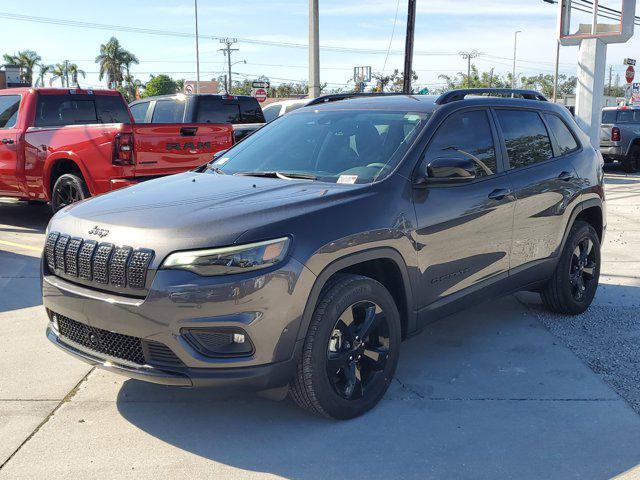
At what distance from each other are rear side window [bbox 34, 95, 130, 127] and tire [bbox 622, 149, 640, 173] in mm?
14256

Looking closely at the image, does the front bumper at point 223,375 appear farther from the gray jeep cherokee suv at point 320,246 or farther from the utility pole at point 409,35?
the utility pole at point 409,35

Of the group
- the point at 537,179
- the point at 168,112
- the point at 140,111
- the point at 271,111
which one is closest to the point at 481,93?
the point at 537,179

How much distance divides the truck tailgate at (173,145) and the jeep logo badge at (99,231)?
5.02 meters

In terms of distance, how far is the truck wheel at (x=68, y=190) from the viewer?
856 cm

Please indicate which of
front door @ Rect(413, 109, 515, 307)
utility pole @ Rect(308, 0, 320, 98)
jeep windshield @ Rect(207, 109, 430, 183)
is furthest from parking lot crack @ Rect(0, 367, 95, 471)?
Answer: utility pole @ Rect(308, 0, 320, 98)

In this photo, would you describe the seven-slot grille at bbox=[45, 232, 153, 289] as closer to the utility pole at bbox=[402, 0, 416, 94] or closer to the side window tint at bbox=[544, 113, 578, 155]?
the side window tint at bbox=[544, 113, 578, 155]

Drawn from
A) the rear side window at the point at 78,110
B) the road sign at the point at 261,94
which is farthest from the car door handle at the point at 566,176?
the road sign at the point at 261,94

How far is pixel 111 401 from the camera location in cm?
394

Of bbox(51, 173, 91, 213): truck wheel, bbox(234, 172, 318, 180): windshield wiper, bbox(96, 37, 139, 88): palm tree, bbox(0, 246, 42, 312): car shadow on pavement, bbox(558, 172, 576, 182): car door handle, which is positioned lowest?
bbox(0, 246, 42, 312): car shadow on pavement

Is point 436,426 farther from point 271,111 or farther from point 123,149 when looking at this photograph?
point 271,111

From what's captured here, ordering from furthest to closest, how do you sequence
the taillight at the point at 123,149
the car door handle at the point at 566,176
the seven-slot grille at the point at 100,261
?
the taillight at the point at 123,149 → the car door handle at the point at 566,176 → the seven-slot grille at the point at 100,261

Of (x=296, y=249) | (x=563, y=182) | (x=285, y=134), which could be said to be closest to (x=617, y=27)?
(x=563, y=182)

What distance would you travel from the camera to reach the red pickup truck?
325 inches

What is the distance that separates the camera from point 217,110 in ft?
42.2
